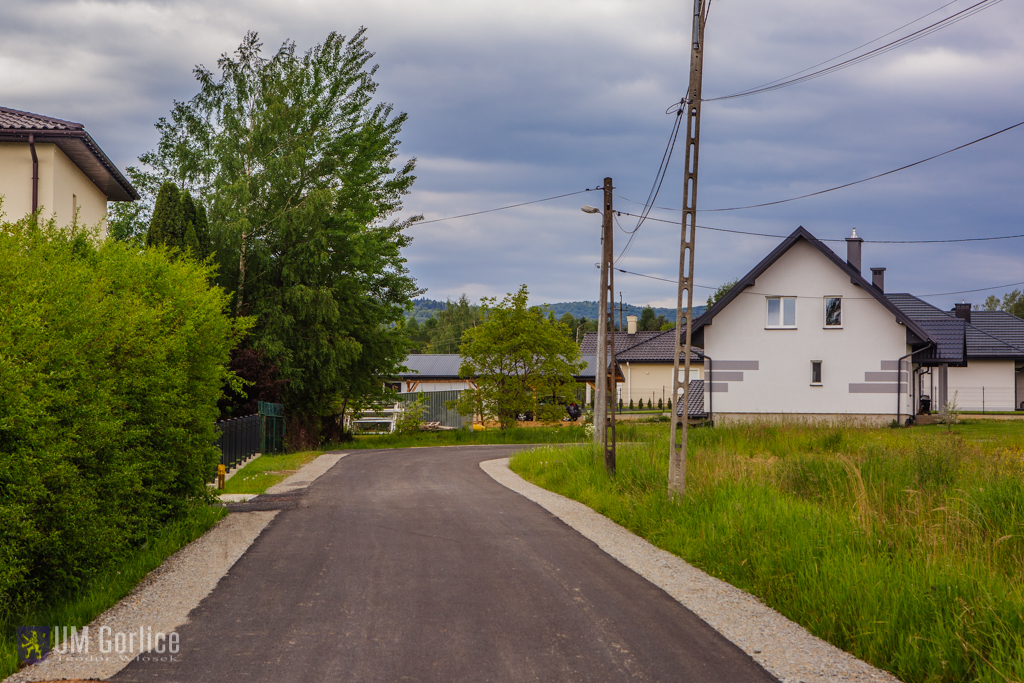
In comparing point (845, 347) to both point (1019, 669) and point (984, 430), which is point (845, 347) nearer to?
point (984, 430)

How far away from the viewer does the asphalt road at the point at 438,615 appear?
5.59 meters

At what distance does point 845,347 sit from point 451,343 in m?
85.8

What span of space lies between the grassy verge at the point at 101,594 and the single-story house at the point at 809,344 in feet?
91.2

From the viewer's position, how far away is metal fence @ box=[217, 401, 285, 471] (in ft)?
64.6

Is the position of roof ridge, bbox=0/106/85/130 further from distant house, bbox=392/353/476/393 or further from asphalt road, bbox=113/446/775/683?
distant house, bbox=392/353/476/393

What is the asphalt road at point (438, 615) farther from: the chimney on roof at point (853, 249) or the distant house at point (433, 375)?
the distant house at point (433, 375)

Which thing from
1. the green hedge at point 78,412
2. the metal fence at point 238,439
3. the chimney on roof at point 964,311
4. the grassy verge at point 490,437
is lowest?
the grassy verge at point 490,437

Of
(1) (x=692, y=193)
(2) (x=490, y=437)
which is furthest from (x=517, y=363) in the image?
(1) (x=692, y=193)

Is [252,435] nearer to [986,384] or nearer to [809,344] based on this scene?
[809,344]

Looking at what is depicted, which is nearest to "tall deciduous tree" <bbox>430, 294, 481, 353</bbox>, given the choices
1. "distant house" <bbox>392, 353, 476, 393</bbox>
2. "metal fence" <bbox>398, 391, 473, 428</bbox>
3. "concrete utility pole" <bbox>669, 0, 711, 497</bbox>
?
"distant house" <bbox>392, 353, 476, 393</bbox>

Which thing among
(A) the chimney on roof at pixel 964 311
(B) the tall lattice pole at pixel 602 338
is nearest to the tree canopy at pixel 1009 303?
(A) the chimney on roof at pixel 964 311

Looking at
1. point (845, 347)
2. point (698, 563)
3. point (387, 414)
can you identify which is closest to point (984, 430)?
point (845, 347)

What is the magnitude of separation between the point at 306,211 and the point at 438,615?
25.4m

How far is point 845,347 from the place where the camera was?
34062 millimetres
